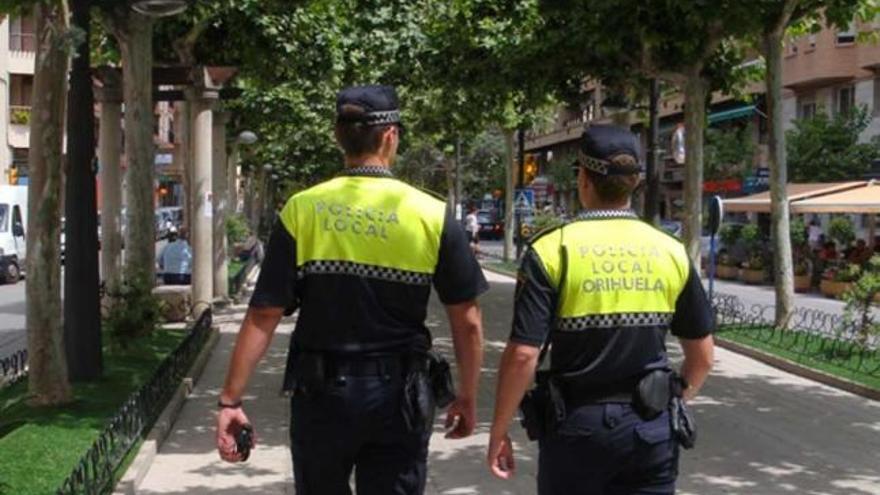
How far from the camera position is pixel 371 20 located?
16.7 m

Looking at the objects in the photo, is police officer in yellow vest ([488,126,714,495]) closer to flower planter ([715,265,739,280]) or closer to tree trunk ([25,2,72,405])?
tree trunk ([25,2,72,405])

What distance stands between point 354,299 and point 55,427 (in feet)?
16.5

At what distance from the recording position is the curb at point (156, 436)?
6.50 m

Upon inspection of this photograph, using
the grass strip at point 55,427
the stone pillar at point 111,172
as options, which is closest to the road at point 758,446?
the grass strip at point 55,427

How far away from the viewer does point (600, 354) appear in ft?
11.4

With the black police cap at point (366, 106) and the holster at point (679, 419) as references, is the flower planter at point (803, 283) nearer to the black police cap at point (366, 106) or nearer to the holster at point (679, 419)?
the holster at point (679, 419)

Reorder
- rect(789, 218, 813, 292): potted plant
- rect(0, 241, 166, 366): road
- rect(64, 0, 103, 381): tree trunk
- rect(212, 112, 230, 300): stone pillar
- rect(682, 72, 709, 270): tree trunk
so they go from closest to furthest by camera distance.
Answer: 1. rect(64, 0, 103, 381): tree trunk
2. rect(0, 241, 166, 366): road
3. rect(682, 72, 709, 270): tree trunk
4. rect(212, 112, 230, 300): stone pillar
5. rect(789, 218, 813, 292): potted plant

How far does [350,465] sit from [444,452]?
14.1ft

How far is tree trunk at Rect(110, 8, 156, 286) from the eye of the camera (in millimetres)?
12078

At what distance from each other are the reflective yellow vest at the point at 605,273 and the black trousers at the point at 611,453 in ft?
0.93

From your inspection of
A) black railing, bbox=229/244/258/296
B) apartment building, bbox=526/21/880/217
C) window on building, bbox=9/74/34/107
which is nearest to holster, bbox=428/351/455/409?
black railing, bbox=229/244/258/296

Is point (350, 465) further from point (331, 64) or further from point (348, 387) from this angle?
point (331, 64)

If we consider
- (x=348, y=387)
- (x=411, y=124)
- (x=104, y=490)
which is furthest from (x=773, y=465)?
(x=411, y=124)

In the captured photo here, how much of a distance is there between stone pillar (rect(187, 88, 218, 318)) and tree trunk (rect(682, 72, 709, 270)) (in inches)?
292
